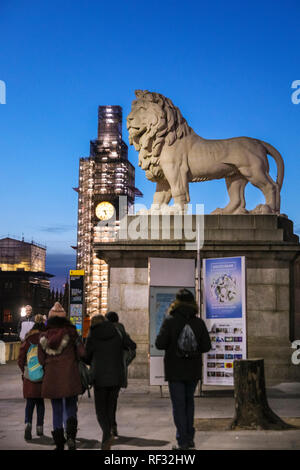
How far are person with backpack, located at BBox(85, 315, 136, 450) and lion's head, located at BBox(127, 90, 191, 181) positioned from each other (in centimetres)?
832

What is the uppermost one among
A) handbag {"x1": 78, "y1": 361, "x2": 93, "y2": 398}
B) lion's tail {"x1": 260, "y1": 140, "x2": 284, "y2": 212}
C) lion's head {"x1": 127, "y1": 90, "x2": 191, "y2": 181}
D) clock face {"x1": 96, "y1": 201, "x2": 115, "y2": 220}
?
clock face {"x1": 96, "y1": 201, "x2": 115, "y2": 220}

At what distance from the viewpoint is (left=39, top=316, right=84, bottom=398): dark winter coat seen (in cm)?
724

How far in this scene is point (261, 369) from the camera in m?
8.73

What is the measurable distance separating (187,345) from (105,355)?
1.00 meters

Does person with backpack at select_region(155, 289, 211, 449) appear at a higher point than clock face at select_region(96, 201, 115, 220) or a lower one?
lower

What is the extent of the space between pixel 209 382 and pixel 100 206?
52.9m

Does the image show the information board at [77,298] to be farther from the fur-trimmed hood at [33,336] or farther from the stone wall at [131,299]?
the fur-trimmed hood at [33,336]

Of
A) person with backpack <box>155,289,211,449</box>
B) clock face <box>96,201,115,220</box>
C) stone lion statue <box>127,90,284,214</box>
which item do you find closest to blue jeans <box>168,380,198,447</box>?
person with backpack <box>155,289,211,449</box>

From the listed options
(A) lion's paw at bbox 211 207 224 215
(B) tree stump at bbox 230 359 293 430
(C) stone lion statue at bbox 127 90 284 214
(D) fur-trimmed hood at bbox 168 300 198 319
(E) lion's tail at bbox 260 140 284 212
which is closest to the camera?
(D) fur-trimmed hood at bbox 168 300 198 319

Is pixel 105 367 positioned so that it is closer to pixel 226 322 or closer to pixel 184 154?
pixel 226 322

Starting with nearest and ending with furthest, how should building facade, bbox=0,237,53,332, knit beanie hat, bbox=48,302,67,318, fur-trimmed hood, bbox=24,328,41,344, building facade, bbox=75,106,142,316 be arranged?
knit beanie hat, bbox=48,302,67,318 → fur-trimmed hood, bbox=24,328,41,344 → building facade, bbox=75,106,142,316 → building facade, bbox=0,237,53,332

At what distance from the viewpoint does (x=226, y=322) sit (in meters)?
11.6

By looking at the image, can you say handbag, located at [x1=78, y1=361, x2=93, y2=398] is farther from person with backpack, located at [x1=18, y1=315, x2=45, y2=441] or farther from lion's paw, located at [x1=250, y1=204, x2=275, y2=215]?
lion's paw, located at [x1=250, y1=204, x2=275, y2=215]
